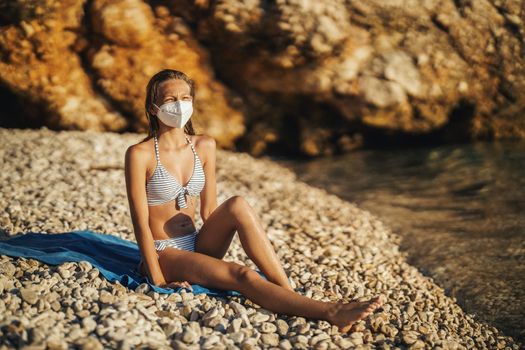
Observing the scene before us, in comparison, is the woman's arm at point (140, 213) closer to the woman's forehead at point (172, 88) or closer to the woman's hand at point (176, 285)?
the woman's hand at point (176, 285)

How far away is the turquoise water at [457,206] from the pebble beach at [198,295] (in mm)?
279

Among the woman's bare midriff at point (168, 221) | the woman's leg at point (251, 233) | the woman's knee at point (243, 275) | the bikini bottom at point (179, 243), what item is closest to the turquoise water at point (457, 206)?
the woman's leg at point (251, 233)

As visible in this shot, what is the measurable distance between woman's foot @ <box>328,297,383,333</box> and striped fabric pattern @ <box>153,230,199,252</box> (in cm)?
128

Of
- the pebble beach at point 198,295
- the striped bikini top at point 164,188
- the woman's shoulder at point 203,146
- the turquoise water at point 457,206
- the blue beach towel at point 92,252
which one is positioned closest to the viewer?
the pebble beach at point 198,295

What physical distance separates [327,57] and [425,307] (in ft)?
20.5

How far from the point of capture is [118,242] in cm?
533

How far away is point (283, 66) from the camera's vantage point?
1055 centimetres

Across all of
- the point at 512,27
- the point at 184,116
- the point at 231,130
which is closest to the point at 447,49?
the point at 512,27

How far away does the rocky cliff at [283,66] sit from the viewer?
976cm

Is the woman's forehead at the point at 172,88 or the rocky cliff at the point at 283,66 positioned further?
the rocky cliff at the point at 283,66

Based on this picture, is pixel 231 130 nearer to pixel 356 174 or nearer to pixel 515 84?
pixel 356 174

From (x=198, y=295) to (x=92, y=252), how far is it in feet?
4.02

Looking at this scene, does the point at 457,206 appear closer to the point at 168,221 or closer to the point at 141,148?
the point at 168,221

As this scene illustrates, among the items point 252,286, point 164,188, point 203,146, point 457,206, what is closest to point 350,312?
point 252,286
